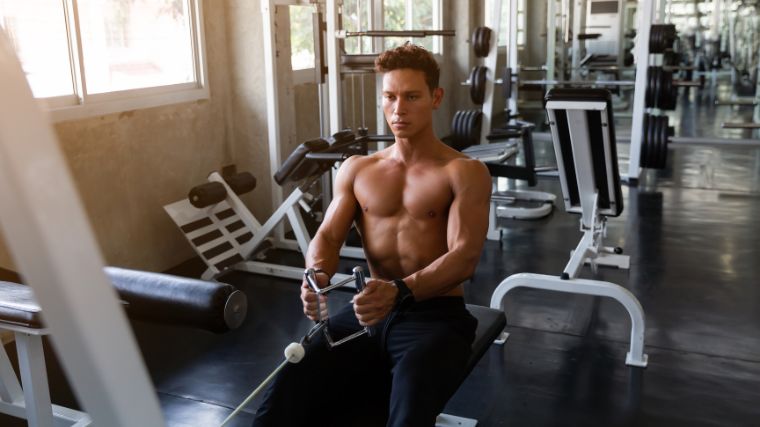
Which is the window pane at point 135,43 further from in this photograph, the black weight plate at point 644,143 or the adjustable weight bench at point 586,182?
the black weight plate at point 644,143

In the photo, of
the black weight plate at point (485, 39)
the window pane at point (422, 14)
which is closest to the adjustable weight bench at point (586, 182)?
the black weight plate at point (485, 39)

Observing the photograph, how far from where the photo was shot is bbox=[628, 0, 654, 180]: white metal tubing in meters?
5.16

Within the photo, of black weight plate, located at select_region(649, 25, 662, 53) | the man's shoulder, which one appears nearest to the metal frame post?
the man's shoulder

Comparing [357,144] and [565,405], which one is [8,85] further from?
[357,144]

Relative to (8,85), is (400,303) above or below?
below

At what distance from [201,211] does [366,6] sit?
2.89 m

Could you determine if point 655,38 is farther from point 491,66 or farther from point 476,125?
point 476,125

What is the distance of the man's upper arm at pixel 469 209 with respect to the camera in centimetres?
172

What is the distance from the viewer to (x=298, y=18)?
4.79 metres

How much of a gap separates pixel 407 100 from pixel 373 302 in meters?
0.53

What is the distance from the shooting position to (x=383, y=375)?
5.51 feet

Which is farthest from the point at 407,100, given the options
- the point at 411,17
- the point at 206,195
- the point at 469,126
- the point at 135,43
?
the point at 411,17

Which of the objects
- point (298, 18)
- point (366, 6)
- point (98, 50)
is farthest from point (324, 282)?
point (366, 6)

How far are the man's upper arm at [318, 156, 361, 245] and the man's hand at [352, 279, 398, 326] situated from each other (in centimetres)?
35
